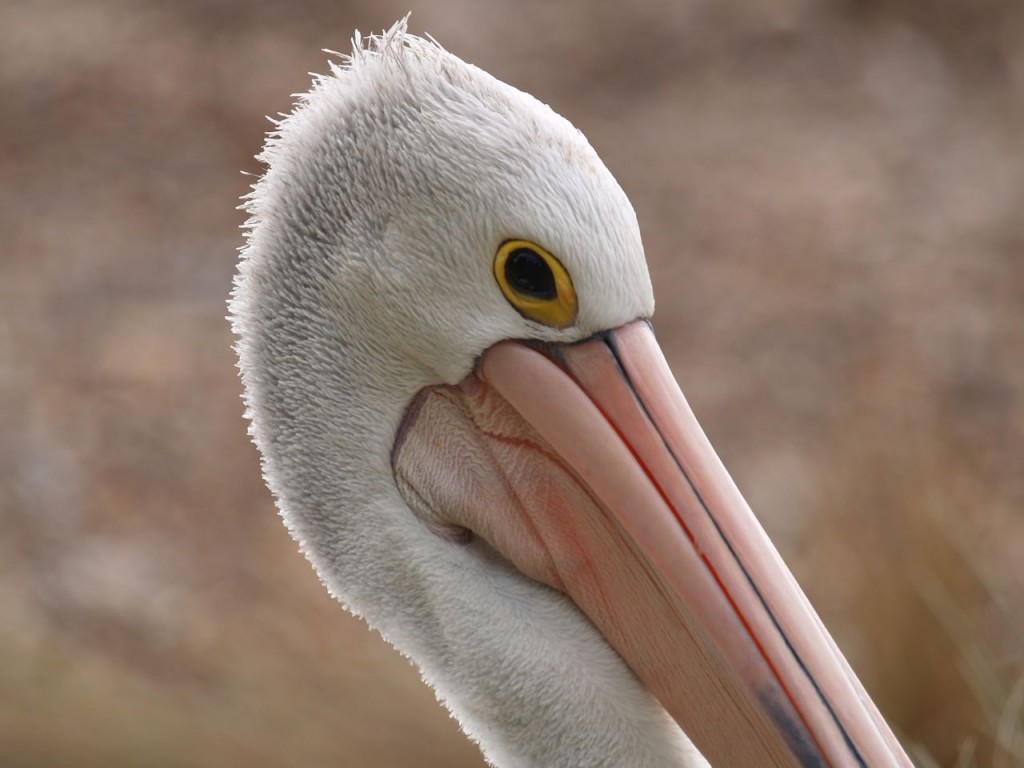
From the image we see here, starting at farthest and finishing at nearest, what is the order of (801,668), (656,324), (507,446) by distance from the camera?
(656,324) → (507,446) → (801,668)

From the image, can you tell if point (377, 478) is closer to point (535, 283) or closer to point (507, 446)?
point (507, 446)

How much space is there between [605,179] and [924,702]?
9.43 ft

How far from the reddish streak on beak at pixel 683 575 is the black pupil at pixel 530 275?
88 mm

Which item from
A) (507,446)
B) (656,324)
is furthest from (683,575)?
(656,324)

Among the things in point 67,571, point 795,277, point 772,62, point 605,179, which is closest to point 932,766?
point 605,179

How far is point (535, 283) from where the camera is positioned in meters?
1.78

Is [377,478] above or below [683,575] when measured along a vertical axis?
above

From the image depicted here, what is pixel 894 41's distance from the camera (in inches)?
302

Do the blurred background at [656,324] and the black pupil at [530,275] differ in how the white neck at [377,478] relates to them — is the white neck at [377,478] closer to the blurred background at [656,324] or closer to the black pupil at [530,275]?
the black pupil at [530,275]

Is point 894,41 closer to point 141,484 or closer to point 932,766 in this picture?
point 141,484

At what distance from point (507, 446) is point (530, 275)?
0.27 m

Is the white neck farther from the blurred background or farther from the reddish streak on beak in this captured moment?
the blurred background

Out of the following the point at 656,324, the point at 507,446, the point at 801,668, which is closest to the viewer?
the point at 801,668

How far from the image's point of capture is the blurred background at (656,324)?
163 inches
